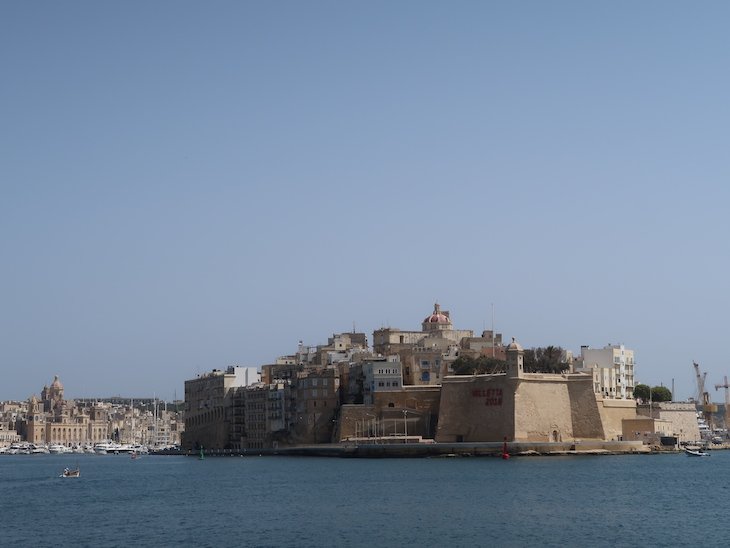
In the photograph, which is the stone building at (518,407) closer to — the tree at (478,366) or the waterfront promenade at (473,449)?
the waterfront promenade at (473,449)

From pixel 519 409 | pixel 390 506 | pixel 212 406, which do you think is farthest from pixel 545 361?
pixel 390 506

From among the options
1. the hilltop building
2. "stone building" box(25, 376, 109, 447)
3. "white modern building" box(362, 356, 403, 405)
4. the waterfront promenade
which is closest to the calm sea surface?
the waterfront promenade

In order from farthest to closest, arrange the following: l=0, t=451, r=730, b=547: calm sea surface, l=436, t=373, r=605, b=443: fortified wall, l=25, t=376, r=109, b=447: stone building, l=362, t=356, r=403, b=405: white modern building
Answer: l=25, t=376, r=109, b=447: stone building → l=362, t=356, r=403, b=405: white modern building → l=436, t=373, r=605, b=443: fortified wall → l=0, t=451, r=730, b=547: calm sea surface

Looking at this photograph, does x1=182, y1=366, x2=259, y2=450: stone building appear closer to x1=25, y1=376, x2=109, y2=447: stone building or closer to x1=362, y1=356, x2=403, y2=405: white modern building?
x1=362, y1=356, x2=403, y2=405: white modern building

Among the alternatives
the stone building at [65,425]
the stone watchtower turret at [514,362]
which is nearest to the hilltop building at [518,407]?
the stone watchtower turret at [514,362]

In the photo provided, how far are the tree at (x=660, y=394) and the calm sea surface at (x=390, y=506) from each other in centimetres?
2239

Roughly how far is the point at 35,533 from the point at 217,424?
4814 cm

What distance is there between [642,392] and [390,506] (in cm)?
4595

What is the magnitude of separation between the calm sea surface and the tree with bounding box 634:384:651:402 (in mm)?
21074

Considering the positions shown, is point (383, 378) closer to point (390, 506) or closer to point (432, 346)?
point (432, 346)

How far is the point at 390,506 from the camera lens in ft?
120

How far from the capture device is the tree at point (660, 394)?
79.9 meters

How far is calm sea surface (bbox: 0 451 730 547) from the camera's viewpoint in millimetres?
29984

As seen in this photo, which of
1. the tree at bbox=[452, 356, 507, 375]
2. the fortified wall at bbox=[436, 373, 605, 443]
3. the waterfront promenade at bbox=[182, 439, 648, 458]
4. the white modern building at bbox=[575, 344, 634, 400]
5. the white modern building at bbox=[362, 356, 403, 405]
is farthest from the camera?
the white modern building at bbox=[575, 344, 634, 400]
